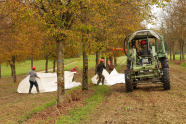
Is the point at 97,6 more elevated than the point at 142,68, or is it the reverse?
the point at 97,6

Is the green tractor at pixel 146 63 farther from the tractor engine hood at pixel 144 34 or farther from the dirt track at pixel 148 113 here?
the dirt track at pixel 148 113

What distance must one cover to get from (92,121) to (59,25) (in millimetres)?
3938

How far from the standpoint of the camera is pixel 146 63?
10.9m

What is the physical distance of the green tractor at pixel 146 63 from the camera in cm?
1024

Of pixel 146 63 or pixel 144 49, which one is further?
pixel 144 49

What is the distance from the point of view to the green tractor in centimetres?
1024

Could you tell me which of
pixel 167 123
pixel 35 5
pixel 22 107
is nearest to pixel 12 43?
pixel 22 107

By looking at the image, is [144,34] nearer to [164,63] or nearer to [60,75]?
[164,63]

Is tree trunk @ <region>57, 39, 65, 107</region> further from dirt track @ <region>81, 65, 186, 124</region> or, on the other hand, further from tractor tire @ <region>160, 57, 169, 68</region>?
tractor tire @ <region>160, 57, 169, 68</region>

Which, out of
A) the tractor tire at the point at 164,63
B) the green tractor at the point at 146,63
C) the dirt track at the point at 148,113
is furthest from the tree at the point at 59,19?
the tractor tire at the point at 164,63

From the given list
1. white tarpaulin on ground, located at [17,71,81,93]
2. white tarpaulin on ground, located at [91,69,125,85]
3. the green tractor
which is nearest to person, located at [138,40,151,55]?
the green tractor

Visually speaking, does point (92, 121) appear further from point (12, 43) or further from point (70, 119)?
point (12, 43)

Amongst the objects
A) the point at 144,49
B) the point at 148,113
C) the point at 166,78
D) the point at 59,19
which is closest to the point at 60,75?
→ the point at 59,19

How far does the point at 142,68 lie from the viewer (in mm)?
10438
